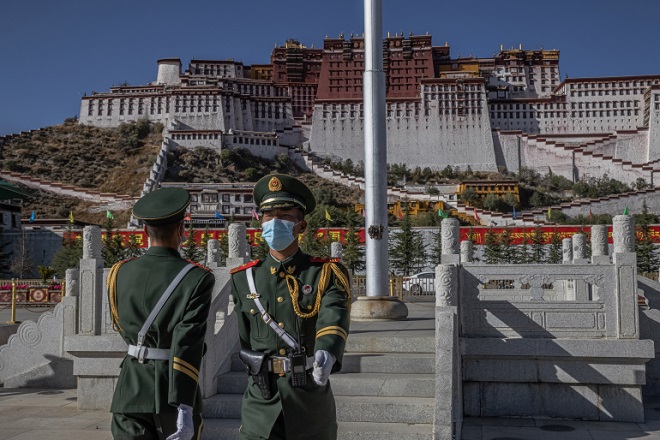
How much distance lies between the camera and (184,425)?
3.26 m

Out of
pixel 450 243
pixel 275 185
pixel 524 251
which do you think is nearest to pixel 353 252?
pixel 524 251

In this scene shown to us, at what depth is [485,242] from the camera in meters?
39.4

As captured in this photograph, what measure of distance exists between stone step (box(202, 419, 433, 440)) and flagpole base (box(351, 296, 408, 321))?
3970 mm

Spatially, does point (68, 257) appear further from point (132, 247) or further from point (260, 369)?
point (260, 369)

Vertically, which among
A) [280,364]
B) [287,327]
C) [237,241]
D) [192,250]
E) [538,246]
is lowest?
[280,364]

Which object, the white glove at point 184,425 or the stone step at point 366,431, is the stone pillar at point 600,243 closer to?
the stone step at point 366,431

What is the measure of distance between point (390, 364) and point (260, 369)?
3.77 meters

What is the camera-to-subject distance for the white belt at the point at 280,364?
368 cm

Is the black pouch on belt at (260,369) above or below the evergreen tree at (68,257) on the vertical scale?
below

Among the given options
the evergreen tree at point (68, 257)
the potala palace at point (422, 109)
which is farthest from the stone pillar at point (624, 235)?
the potala palace at point (422, 109)

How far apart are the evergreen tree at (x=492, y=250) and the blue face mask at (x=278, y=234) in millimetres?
33716

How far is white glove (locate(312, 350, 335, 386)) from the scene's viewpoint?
3.42 m

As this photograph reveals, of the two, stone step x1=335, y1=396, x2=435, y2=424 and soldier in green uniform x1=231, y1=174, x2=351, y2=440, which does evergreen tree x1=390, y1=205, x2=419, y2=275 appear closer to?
stone step x1=335, y1=396, x2=435, y2=424

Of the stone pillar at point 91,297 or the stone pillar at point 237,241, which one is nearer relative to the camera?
the stone pillar at point 91,297
